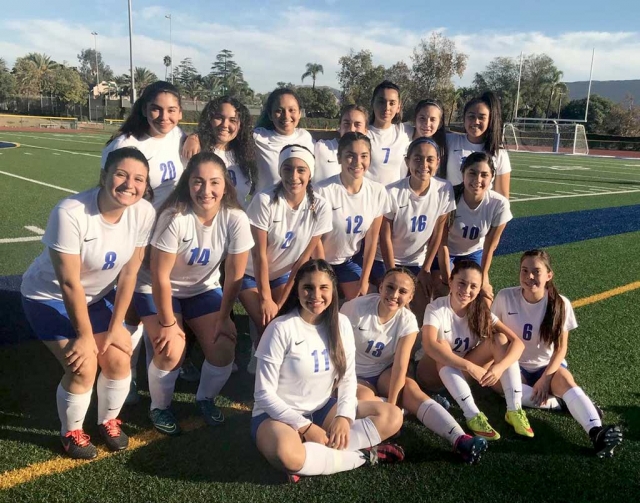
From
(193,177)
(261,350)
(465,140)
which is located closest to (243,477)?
(261,350)

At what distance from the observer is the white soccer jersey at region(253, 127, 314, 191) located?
159 inches

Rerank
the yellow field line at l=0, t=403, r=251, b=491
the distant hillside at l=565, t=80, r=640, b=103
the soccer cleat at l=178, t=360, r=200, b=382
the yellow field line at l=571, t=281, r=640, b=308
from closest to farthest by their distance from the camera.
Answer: the yellow field line at l=0, t=403, r=251, b=491 → the soccer cleat at l=178, t=360, r=200, b=382 → the yellow field line at l=571, t=281, r=640, b=308 → the distant hillside at l=565, t=80, r=640, b=103

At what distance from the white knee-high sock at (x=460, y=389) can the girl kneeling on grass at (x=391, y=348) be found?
18cm

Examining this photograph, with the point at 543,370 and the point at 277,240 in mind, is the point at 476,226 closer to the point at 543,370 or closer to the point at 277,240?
the point at 543,370

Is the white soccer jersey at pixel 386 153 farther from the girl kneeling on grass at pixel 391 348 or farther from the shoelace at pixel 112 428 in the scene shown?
the shoelace at pixel 112 428

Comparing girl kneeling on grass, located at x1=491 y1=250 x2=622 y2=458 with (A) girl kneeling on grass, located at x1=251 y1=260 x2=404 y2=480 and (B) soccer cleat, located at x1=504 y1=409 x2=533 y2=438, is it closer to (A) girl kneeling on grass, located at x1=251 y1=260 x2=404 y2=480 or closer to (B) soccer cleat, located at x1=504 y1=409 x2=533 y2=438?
(B) soccer cleat, located at x1=504 y1=409 x2=533 y2=438

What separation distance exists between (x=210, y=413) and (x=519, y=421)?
172 cm

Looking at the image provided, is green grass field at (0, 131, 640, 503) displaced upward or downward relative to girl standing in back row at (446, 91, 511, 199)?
downward

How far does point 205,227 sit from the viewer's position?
3.05m

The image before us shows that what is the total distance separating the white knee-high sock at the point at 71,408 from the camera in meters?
2.70

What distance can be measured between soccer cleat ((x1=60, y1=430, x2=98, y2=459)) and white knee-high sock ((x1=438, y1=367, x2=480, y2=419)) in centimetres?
192

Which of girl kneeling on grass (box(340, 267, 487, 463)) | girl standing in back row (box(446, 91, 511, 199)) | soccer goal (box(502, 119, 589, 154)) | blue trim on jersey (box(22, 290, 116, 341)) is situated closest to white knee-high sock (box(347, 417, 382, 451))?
girl kneeling on grass (box(340, 267, 487, 463))

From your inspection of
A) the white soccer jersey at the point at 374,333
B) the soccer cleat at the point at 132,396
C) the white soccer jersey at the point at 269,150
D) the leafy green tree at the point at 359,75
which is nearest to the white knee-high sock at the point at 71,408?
the soccer cleat at the point at 132,396

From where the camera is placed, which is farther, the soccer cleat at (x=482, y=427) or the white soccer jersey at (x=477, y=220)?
the white soccer jersey at (x=477, y=220)
